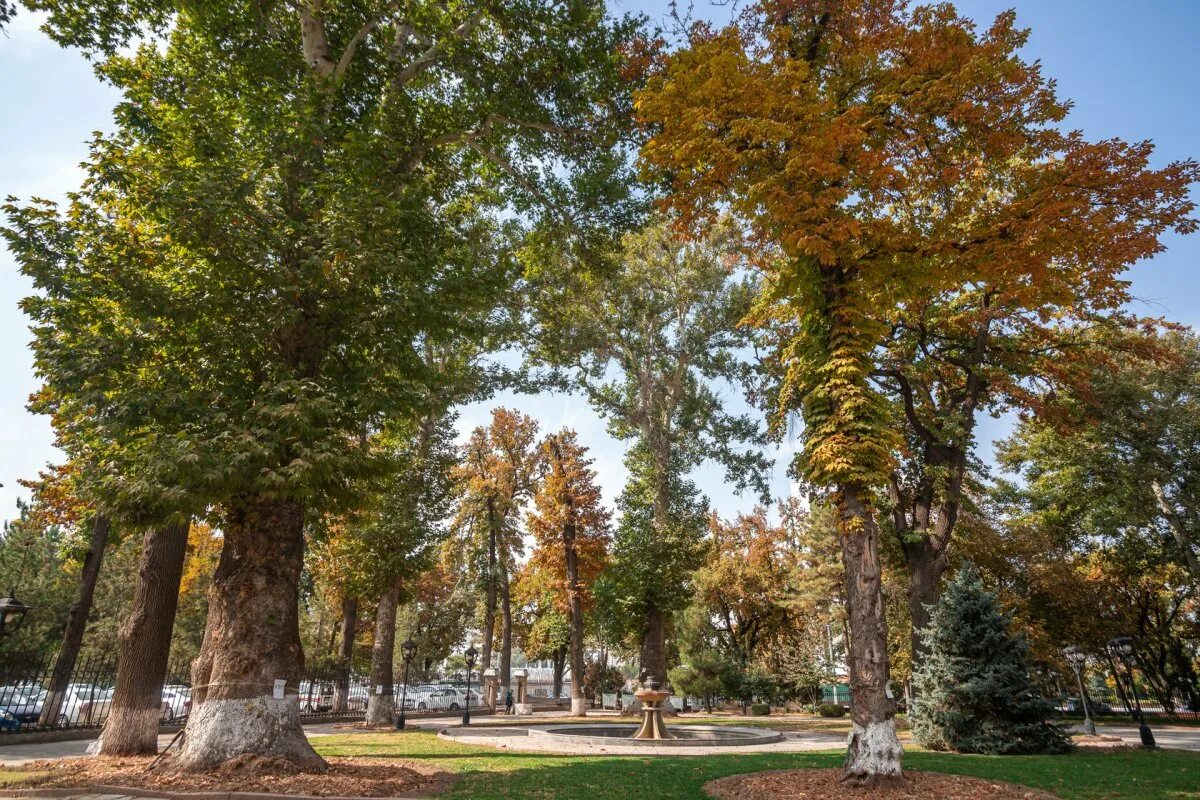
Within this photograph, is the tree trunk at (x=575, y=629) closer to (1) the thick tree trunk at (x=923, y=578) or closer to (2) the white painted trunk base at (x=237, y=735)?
(1) the thick tree trunk at (x=923, y=578)

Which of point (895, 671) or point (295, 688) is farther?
point (895, 671)

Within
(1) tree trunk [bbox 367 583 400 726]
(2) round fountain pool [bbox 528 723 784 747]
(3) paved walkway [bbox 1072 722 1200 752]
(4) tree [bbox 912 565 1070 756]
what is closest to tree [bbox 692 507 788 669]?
(3) paved walkway [bbox 1072 722 1200 752]

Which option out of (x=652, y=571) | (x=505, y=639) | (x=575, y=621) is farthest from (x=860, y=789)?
(x=505, y=639)

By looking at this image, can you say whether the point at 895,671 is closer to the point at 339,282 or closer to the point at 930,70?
the point at 930,70

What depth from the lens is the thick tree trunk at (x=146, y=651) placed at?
950 cm

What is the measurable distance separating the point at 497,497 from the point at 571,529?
8470 mm

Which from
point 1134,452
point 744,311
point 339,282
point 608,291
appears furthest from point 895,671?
point 339,282

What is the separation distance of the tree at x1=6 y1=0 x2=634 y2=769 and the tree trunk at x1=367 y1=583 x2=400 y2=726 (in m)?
11.6

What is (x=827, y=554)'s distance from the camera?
3428 cm

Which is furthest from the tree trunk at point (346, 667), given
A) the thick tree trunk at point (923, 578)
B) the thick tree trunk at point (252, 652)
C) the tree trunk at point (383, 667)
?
the thick tree trunk at point (923, 578)

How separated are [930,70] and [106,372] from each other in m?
12.8

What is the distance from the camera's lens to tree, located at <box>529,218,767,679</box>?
24.0 m

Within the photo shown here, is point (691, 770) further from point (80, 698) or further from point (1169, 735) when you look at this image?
point (1169, 735)

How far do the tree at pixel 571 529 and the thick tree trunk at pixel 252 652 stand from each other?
56.0ft
